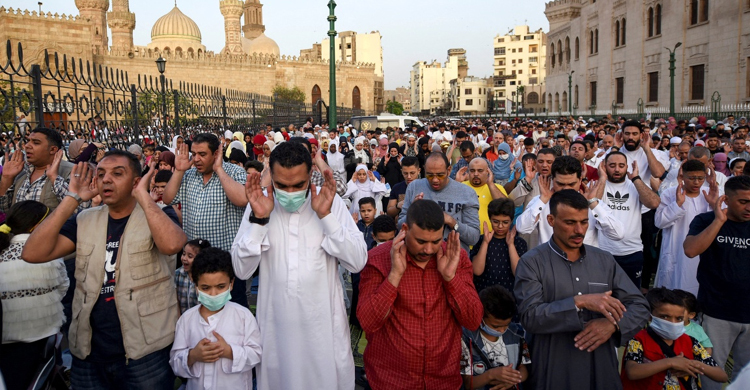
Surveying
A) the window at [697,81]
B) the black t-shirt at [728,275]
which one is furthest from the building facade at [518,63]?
the black t-shirt at [728,275]

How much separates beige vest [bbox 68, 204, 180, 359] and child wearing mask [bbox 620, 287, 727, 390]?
8.45 ft

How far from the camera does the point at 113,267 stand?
2.76m

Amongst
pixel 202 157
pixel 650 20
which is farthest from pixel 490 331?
pixel 650 20

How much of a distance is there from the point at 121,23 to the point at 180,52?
16.7 ft

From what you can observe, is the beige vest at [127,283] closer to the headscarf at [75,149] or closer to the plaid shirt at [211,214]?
the plaid shirt at [211,214]

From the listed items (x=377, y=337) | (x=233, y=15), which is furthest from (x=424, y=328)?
(x=233, y=15)

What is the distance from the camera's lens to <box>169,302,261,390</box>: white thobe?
289 centimetres

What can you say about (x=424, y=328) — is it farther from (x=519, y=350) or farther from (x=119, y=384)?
(x=119, y=384)

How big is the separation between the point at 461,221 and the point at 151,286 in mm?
2236

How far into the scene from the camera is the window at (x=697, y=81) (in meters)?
25.6

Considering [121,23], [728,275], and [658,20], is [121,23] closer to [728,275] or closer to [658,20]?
[658,20]

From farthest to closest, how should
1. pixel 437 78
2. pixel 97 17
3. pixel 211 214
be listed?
pixel 437 78
pixel 97 17
pixel 211 214

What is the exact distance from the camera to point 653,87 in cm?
2973

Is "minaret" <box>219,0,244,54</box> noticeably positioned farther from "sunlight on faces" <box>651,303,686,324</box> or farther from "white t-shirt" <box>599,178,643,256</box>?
"sunlight on faces" <box>651,303,686,324</box>
